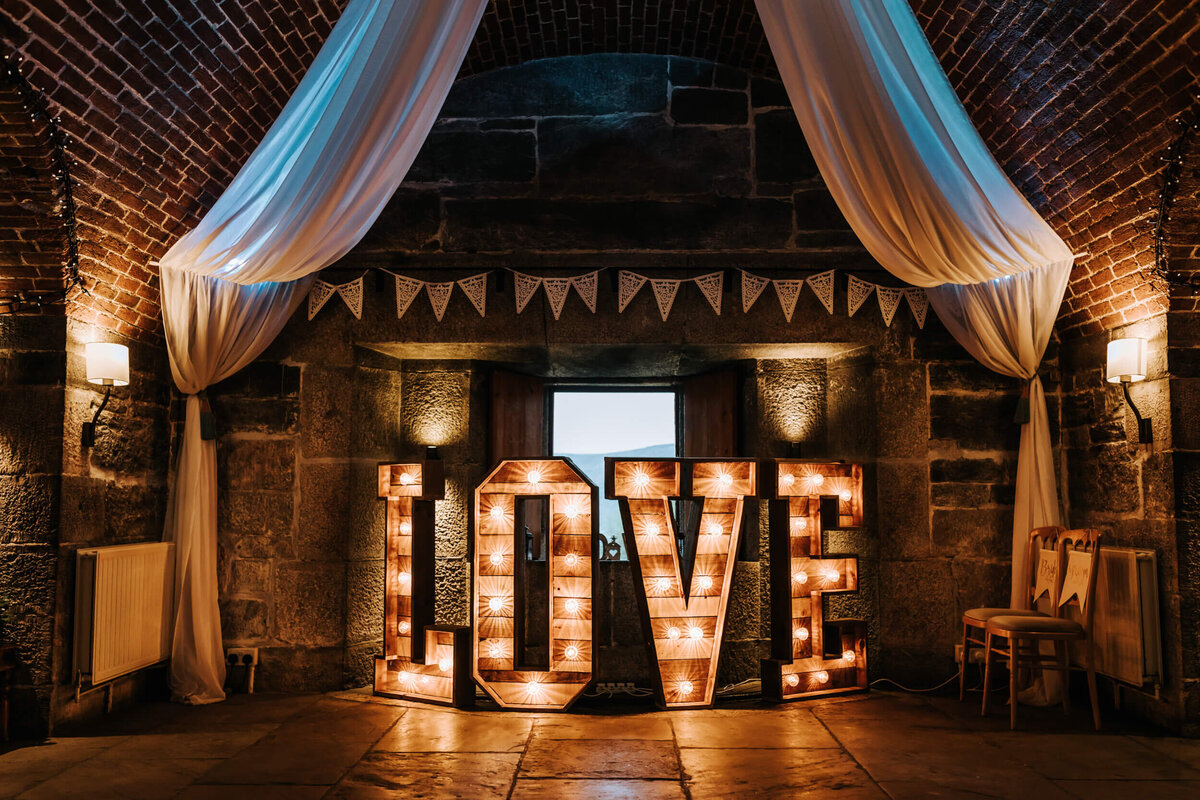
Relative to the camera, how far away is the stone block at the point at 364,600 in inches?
228

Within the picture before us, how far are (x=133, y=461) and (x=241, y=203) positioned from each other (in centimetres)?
168

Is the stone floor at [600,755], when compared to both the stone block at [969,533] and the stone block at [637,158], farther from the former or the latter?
the stone block at [637,158]

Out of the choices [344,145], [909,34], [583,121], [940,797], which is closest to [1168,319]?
[909,34]

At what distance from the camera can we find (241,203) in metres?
4.62

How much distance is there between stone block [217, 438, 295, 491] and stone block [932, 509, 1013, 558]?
396cm

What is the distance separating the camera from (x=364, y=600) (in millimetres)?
5922

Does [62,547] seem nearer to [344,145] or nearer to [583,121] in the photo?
[344,145]

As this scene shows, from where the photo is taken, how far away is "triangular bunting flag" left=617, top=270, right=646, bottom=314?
5.74m

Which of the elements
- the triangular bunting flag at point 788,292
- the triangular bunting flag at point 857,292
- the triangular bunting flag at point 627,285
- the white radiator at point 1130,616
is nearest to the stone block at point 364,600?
the triangular bunting flag at point 627,285

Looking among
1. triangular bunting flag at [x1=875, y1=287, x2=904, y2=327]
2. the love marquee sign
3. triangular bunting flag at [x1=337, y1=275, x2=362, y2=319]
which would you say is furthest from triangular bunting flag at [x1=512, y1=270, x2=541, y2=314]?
triangular bunting flag at [x1=875, y1=287, x2=904, y2=327]

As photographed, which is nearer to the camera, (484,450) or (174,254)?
(174,254)

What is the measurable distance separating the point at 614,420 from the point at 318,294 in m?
2.34

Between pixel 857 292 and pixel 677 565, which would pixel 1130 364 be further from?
pixel 677 565

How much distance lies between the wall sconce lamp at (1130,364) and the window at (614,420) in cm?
302
